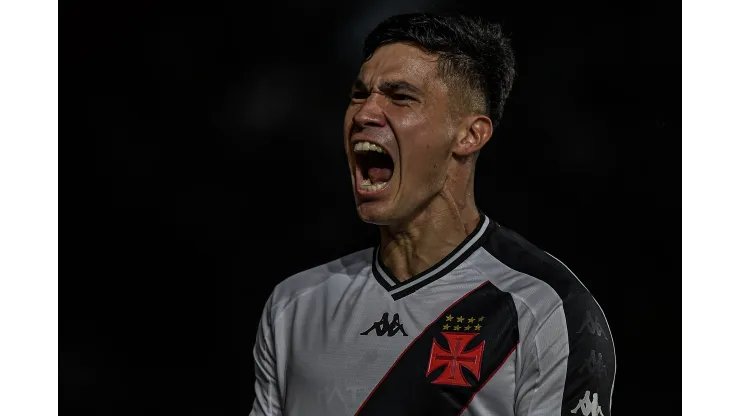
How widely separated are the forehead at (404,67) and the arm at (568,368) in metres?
0.71

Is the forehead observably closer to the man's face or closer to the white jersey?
the man's face

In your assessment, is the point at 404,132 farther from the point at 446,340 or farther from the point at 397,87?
the point at 446,340

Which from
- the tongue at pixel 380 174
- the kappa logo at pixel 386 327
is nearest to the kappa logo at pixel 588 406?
the kappa logo at pixel 386 327

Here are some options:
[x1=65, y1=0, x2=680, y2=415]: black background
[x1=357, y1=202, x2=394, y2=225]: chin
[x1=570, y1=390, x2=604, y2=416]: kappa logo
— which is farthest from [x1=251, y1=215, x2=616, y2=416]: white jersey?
[x1=65, y1=0, x2=680, y2=415]: black background

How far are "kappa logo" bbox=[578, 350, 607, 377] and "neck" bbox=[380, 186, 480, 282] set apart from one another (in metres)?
0.50

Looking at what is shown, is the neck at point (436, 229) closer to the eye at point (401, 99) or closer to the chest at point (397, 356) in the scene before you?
the chest at point (397, 356)

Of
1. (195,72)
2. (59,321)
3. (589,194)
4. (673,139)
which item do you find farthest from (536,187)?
(59,321)

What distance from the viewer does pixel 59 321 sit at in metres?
3.54

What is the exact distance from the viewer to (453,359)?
8.32ft

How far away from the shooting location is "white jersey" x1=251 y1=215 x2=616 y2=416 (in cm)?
244

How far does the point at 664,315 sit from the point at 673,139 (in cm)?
53

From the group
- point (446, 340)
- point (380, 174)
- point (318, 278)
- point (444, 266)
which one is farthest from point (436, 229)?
point (318, 278)

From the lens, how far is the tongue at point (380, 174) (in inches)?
106

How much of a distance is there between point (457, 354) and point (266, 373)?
2.06ft
